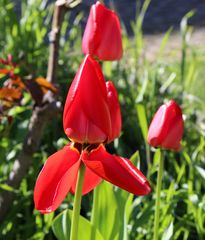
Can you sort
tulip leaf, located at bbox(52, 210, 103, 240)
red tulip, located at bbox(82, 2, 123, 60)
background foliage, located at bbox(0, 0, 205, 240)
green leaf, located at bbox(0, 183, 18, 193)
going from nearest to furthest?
1. tulip leaf, located at bbox(52, 210, 103, 240)
2. red tulip, located at bbox(82, 2, 123, 60)
3. background foliage, located at bbox(0, 0, 205, 240)
4. green leaf, located at bbox(0, 183, 18, 193)

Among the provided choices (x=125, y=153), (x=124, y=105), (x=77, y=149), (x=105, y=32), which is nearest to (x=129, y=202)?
(x=105, y=32)

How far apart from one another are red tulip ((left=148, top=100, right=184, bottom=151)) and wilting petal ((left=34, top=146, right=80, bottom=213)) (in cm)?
31

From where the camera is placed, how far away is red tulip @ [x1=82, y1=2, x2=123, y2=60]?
1.14 metres

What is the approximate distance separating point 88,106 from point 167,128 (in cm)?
32

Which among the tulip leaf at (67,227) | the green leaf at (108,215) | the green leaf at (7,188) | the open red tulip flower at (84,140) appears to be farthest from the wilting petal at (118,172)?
the green leaf at (7,188)

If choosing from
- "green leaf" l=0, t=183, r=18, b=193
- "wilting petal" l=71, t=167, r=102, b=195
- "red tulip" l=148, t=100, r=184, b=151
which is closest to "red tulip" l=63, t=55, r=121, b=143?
"wilting petal" l=71, t=167, r=102, b=195

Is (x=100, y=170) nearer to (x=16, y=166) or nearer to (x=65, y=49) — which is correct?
(x=16, y=166)

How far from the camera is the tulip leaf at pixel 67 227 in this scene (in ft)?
3.38

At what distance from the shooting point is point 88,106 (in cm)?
75

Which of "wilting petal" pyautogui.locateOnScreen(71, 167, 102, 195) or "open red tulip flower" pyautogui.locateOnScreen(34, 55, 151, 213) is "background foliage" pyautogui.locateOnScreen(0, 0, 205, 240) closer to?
"wilting petal" pyautogui.locateOnScreen(71, 167, 102, 195)

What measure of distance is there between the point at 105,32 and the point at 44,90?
0.32m

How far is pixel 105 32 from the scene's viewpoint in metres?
1.16

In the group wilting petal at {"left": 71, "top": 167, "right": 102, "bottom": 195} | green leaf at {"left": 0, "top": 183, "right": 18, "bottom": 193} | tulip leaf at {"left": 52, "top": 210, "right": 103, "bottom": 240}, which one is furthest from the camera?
green leaf at {"left": 0, "top": 183, "right": 18, "bottom": 193}

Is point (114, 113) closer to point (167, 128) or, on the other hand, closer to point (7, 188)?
point (167, 128)
